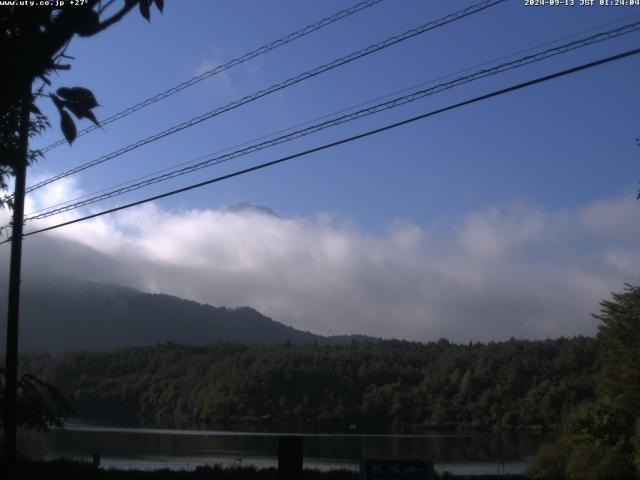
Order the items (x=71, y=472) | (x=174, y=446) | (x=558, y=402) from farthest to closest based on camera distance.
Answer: (x=558, y=402) → (x=174, y=446) → (x=71, y=472)

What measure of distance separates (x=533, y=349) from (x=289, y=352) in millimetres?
42729

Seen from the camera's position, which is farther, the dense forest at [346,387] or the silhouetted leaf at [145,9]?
the dense forest at [346,387]

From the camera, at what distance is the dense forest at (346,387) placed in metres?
99.2

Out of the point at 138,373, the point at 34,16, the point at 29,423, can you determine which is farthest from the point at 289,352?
the point at 34,16

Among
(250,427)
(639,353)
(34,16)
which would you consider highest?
(34,16)

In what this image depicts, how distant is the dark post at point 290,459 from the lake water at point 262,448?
35.6 meters

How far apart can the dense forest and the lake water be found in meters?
8.07

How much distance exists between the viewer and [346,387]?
115 metres

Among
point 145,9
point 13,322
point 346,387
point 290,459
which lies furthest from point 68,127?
point 346,387

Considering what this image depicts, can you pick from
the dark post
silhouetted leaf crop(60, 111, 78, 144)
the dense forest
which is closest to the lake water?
the dense forest

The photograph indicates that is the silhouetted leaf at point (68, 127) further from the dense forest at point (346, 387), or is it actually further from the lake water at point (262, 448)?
the dense forest at point (346, 387)

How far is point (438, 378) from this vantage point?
370 ft

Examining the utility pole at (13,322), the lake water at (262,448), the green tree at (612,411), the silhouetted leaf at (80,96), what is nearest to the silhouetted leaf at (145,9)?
the silhouetted leaf at (80,96)

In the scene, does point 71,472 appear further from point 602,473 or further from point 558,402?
point 558,402
